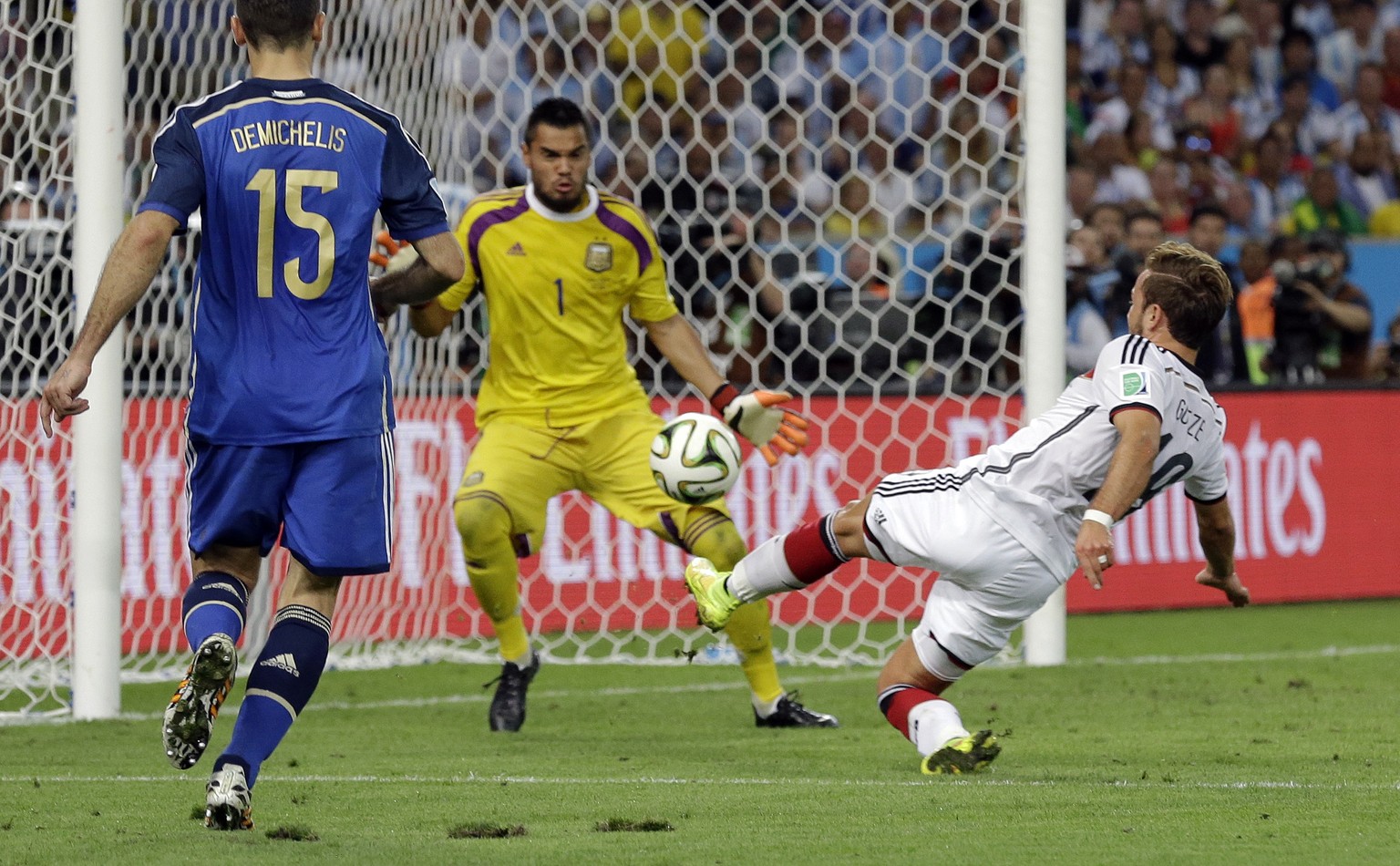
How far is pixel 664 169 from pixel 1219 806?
6.48m

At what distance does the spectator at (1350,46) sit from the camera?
52.2 ft

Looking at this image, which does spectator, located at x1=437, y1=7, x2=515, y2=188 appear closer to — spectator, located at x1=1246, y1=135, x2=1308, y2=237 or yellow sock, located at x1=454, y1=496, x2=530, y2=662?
yellow sock, located at x1=454, y1=496, x2=530, y2=662

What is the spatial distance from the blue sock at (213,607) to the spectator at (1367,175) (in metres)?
12.2

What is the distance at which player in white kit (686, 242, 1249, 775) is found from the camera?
505cm

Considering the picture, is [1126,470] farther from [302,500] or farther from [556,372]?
[556,372]

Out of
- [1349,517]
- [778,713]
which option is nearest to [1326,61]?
[1349,517]

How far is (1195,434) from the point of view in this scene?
5.12m

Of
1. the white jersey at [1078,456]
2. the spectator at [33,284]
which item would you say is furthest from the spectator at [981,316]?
the spectator at [33,284]

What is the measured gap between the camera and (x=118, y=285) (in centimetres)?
422

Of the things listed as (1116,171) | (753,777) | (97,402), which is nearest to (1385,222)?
(1116,171)

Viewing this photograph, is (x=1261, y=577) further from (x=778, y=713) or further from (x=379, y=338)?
(x=379, y=338)

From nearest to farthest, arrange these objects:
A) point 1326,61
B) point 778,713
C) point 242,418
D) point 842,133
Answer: point 242,418
point 778,713
point 842,133
point 1326,61

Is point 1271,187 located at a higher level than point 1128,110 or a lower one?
lower

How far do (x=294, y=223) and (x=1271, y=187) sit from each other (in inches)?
459
